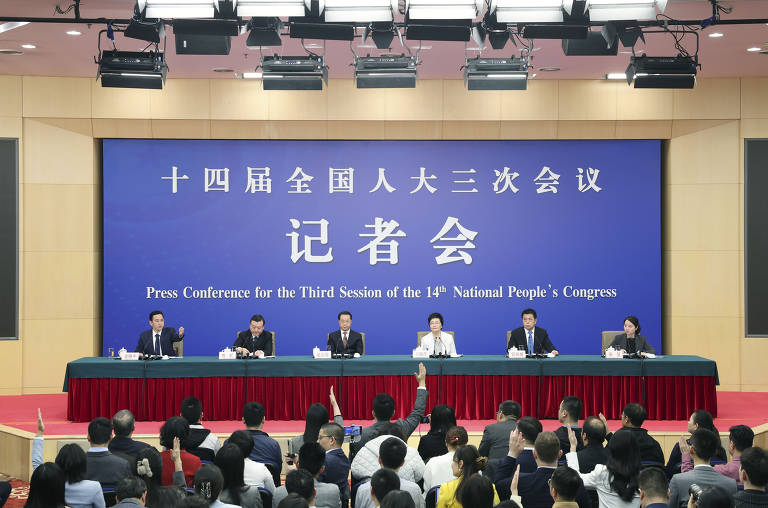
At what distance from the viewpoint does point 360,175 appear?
1071 centimetres

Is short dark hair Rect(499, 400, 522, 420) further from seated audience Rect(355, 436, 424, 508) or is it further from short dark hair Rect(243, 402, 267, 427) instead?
short dark hair Rect(243, 402, 267, 427)

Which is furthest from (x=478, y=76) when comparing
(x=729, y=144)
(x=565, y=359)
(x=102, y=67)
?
(x=729, y=144)

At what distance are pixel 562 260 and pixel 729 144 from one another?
2.41 meters

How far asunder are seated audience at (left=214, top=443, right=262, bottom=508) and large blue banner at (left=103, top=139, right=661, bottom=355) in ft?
22.1

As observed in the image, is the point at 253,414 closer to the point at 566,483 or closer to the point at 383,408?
the point at 383,408

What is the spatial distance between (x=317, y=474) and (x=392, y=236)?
6.89m

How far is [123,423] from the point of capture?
15.5ft

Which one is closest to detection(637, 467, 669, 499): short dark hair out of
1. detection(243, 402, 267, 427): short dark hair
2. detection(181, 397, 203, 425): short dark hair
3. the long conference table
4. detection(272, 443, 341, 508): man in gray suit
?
detection(272, 443, 341, 508): man in gray suit

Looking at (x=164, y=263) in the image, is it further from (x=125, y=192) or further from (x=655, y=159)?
(x=655, y=159)

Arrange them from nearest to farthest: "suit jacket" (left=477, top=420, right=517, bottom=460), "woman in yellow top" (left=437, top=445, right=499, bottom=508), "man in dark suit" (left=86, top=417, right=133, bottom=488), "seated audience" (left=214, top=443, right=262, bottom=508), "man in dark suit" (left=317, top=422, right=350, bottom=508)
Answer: "woman in yellow top" (left=437, top=445, right=499, bottom=508), "seated audience" (left=214, top=443, right=262, bottom=508), "man in dark suit" (left=317, top=422, right=350, bottom=508), "man in dark suit" (left=86, top=417, right=133, bottom=488), "suit jacket" (left=477, top=420, right=517, bottom=460)

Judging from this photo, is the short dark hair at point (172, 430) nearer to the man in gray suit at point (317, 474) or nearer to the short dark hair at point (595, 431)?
the man in gray suit at point (317, 474)

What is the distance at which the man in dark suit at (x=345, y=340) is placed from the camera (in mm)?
8617

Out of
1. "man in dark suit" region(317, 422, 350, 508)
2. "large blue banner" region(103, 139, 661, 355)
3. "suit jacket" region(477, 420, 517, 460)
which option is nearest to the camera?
"man in dark suit" region(317, 422, 350, 508)

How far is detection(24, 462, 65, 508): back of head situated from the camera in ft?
11.4
